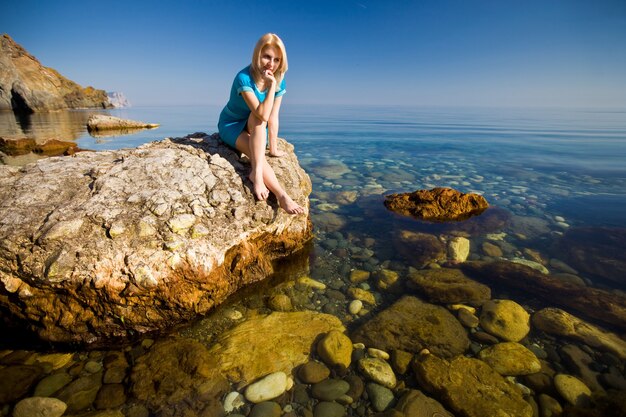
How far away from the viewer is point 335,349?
106 inches

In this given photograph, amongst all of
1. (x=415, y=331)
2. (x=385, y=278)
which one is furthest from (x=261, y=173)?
(x=415, y=331)

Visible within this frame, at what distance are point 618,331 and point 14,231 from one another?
5974 millimetres

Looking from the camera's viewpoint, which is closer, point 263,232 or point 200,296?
point 200,296

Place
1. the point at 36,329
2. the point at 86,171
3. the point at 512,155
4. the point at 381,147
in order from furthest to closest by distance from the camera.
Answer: the point at 381,147
the point at 512,155
the point at 86,171
the point at 36,329

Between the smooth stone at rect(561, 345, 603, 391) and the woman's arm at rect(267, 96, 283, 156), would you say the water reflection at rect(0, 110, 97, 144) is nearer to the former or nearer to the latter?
the woman's arm at rect(267, 96, 283, 156)

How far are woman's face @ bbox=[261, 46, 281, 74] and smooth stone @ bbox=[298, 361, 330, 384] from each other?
332 centimetres

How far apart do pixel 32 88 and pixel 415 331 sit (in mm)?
63763

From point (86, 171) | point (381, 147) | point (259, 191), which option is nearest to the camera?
point (86, 171)

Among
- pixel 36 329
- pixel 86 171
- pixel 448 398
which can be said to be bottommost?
pixel 448 398

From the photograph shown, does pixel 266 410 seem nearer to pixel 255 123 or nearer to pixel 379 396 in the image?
pixel 379 396

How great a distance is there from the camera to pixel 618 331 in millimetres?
2996

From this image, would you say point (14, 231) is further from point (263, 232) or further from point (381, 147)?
point (381, 147)

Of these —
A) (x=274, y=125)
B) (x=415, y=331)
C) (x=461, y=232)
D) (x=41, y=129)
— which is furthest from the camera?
(x=41, y=129)

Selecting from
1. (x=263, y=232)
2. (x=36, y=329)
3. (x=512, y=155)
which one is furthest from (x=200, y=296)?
(x=512, y=155)
